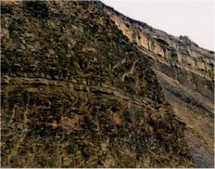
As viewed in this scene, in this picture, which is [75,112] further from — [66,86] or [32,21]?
[32,21]

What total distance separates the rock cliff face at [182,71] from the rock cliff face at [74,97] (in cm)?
1752

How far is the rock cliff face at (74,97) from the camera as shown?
22.7 meters

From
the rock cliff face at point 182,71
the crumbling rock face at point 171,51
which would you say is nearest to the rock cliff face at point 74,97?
the rock cliff face at point 182,71

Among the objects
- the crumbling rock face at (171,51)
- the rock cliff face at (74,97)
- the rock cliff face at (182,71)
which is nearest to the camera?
the rock cliff face at (74,97)

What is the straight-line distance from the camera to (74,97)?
80.8 ft

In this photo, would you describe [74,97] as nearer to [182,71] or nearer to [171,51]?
[182,71]

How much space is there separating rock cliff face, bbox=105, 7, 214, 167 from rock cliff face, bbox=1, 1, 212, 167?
17517 mm

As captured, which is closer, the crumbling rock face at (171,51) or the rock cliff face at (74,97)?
the rock cliff face at (74,97)

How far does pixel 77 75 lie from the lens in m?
25.6

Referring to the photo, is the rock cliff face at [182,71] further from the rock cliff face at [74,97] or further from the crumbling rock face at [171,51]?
the rock cliff face at [74,97]

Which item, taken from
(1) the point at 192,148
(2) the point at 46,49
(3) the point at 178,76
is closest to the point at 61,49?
(2) the point at 46,49

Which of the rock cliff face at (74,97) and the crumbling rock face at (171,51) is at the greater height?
the rock cliff face at (74,97)

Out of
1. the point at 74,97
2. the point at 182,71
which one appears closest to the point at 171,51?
the point at 182,71

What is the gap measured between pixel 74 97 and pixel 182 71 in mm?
43439
